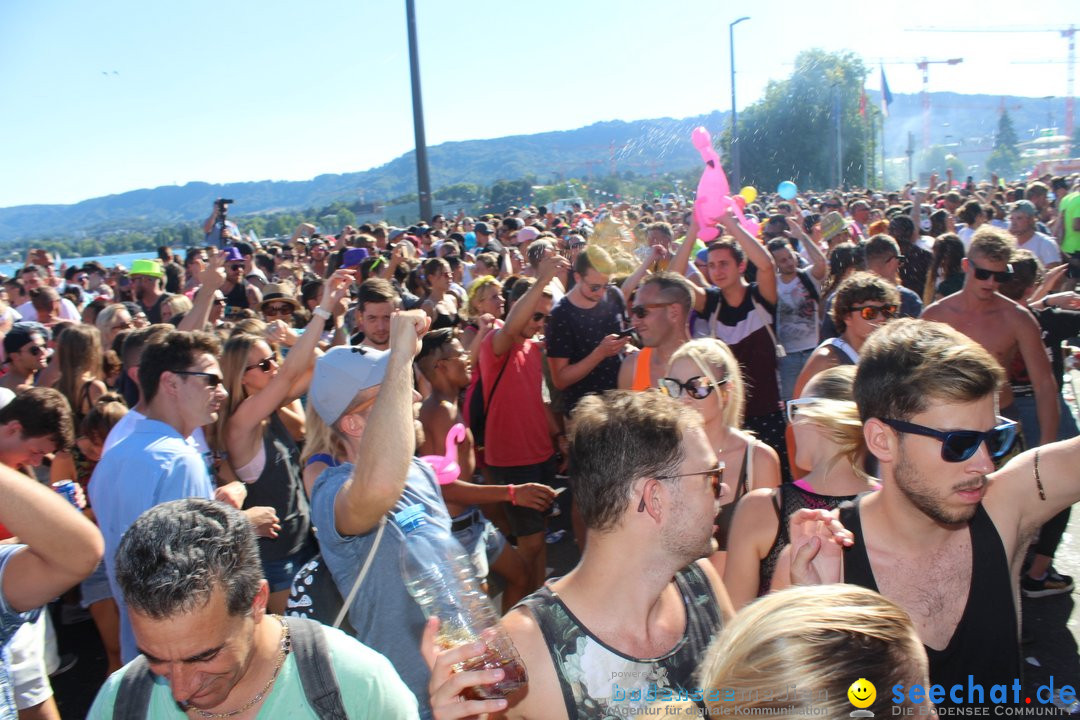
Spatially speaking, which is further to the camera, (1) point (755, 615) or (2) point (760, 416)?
(2) point (760, 416)

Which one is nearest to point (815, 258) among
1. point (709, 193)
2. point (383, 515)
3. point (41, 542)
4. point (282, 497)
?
point (709, 193)

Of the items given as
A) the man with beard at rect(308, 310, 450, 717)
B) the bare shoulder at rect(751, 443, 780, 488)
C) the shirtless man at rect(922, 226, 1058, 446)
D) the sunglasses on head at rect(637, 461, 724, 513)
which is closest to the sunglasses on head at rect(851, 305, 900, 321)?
the shirtless man at rect(922, 226, 1058, 446)

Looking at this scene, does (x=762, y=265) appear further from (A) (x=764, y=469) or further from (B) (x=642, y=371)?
(A) (x=764, y=469)

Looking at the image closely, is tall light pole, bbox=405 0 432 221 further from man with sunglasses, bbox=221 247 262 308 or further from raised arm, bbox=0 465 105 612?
raised arm, bbox=0 465 105 612

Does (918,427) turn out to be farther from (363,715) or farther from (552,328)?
(552,328)

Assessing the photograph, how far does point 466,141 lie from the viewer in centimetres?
10144

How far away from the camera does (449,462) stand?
3.57m

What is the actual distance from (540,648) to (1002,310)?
385cm

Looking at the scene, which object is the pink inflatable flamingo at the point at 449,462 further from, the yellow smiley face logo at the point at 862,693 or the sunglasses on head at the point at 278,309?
the sunglasses on head at the point at 278,309

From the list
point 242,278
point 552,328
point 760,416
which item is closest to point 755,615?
point 760,416

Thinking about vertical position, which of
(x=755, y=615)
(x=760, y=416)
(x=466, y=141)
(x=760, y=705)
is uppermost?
(x=466, y=141)

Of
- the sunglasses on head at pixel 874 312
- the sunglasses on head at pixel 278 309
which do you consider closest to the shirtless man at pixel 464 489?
the sunglasses on head at pixel 874 312

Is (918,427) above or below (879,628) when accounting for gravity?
above

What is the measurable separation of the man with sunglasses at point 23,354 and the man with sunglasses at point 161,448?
2.85 m
